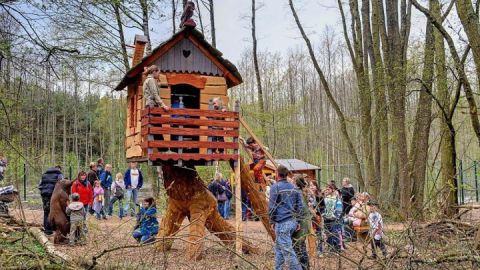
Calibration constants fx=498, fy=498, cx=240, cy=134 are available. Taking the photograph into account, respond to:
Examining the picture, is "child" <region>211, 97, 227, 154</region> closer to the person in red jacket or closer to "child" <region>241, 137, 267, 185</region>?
"child" <region>241, 137, 267, 185</region>

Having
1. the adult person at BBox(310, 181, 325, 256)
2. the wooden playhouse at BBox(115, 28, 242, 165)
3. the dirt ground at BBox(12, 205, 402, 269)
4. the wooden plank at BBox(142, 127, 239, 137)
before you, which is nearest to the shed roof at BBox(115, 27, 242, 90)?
the wooden playhouse at BBox(115, 28, 242, 165)

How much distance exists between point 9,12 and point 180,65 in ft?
10.8

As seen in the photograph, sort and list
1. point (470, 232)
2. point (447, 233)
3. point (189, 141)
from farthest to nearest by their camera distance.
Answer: point (189, 141) < point (470, 232) < point (447, 233)

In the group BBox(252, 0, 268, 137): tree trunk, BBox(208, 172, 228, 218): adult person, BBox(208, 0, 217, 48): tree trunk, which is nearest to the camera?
BBox(208, 172, 228, 218): adult person

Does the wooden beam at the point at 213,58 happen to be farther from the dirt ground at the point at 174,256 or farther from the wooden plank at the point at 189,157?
the dirt ground at the point at 174,256

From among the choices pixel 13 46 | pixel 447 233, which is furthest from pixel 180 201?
pixel 447 233

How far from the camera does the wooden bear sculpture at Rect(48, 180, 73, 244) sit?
10.8m

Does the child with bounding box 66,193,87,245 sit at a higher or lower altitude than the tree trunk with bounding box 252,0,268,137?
lower

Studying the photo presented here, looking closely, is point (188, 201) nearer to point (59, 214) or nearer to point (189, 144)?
point (189, 144)

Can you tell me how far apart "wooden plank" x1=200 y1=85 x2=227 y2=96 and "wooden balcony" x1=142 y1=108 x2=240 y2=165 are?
600 millimetres

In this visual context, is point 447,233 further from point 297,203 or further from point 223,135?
point 223,135

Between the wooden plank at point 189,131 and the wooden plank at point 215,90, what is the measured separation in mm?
852

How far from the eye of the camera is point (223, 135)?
9.88 meters

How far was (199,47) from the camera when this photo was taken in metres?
10.2
